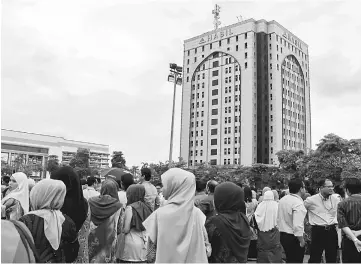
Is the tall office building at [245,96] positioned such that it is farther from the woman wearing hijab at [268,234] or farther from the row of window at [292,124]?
the woman wearing hijab at [268,234]

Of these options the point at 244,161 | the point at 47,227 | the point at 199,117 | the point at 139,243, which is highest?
the point at 199,117

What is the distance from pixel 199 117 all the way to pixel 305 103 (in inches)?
730

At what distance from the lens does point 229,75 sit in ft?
193

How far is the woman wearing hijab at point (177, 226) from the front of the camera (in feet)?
8.51

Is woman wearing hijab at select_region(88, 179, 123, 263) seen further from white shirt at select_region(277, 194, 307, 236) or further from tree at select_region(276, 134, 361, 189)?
tree at select_region(276, 134, 361, 189)

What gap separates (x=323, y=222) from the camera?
209 inches

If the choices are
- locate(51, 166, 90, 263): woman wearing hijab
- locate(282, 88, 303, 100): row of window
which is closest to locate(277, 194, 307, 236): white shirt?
locate(51, 166, 90, 263): woman wearing hijab

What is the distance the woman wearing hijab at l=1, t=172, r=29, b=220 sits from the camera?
3.29 meters

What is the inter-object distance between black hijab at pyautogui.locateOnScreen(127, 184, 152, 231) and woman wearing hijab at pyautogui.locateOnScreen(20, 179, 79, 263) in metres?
0.97

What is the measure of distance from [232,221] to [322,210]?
9.73 ft

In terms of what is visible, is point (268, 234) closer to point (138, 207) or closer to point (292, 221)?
point (292, 221)

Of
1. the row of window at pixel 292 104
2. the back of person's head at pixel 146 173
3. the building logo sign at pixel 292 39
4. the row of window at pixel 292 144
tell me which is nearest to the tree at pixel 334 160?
the back of person's head at pixel 146 173

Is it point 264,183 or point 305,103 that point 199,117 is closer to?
point 305,103

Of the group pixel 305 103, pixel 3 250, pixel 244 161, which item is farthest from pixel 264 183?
pixel 3 250
